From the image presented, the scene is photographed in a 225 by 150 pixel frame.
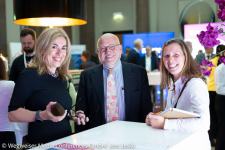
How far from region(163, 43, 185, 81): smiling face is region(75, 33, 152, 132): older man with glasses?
1.86ft

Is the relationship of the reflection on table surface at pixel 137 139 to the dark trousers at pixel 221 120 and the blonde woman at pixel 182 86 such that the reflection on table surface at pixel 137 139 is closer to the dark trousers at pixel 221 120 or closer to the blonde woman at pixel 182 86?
the blonde woman at pixel 182 86

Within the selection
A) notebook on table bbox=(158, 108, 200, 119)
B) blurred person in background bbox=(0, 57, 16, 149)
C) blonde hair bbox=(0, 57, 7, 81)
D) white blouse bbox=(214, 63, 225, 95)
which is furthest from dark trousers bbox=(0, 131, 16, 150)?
white blouse bbox=(214, 63, 225, 95)

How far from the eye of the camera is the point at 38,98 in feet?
5.93

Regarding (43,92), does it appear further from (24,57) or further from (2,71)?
(24,57)

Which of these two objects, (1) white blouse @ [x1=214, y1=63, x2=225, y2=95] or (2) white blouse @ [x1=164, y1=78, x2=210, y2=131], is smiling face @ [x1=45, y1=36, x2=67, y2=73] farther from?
(1) white blouse @ [x1=214, y1=63, x2=225, y2=95]

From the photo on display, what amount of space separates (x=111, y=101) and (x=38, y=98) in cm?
79

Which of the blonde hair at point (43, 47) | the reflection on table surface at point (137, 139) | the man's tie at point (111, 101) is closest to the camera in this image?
the reflection on table surface at point (137, 139)

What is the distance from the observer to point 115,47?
2.49 m

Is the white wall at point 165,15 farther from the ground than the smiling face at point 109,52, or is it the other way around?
the white wall at point 165,15

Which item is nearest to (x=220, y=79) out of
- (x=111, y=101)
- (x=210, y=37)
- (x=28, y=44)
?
(x=111, y=101)

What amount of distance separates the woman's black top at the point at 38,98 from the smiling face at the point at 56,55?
3.3 inches

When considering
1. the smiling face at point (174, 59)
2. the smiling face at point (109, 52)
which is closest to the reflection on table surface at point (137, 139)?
the smiling face at point (174, 59)

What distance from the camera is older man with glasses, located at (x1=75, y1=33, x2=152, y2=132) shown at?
96.2 inches

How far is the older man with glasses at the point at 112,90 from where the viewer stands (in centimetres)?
244
